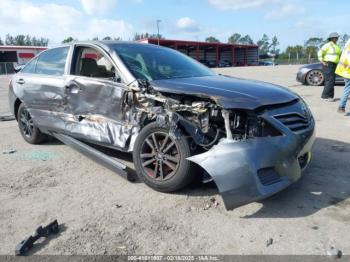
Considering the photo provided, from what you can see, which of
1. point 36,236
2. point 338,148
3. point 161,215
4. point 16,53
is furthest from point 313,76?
point 16,53

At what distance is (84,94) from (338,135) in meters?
4.29

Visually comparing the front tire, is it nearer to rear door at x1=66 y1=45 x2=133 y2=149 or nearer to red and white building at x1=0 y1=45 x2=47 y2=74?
rear door at x1=66 y1=45 x2=133 y2=149

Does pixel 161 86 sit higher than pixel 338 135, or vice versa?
pixel 161 86

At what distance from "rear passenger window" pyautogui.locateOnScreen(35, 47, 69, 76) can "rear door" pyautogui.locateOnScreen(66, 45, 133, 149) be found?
28cm

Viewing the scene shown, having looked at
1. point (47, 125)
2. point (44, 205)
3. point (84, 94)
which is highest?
point (84, 94)

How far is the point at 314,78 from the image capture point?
42.7 feet

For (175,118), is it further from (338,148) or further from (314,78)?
(314,78)

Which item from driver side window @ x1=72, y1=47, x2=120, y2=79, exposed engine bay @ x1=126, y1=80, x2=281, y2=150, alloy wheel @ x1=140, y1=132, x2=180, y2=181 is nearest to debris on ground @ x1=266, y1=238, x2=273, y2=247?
exposed engine bay @ x1=126, y1=80, x2=281, y2=150

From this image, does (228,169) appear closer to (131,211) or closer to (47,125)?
(131,211)

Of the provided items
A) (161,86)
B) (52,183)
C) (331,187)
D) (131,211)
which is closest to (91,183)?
(52,183)

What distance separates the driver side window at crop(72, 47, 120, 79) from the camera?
14.1 ft

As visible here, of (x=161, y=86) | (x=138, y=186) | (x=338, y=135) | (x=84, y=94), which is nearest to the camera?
(x=161, y=86)

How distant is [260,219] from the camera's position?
10.3ft

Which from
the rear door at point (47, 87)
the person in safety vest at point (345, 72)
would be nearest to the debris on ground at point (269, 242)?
the rear door at point (47, 87)
